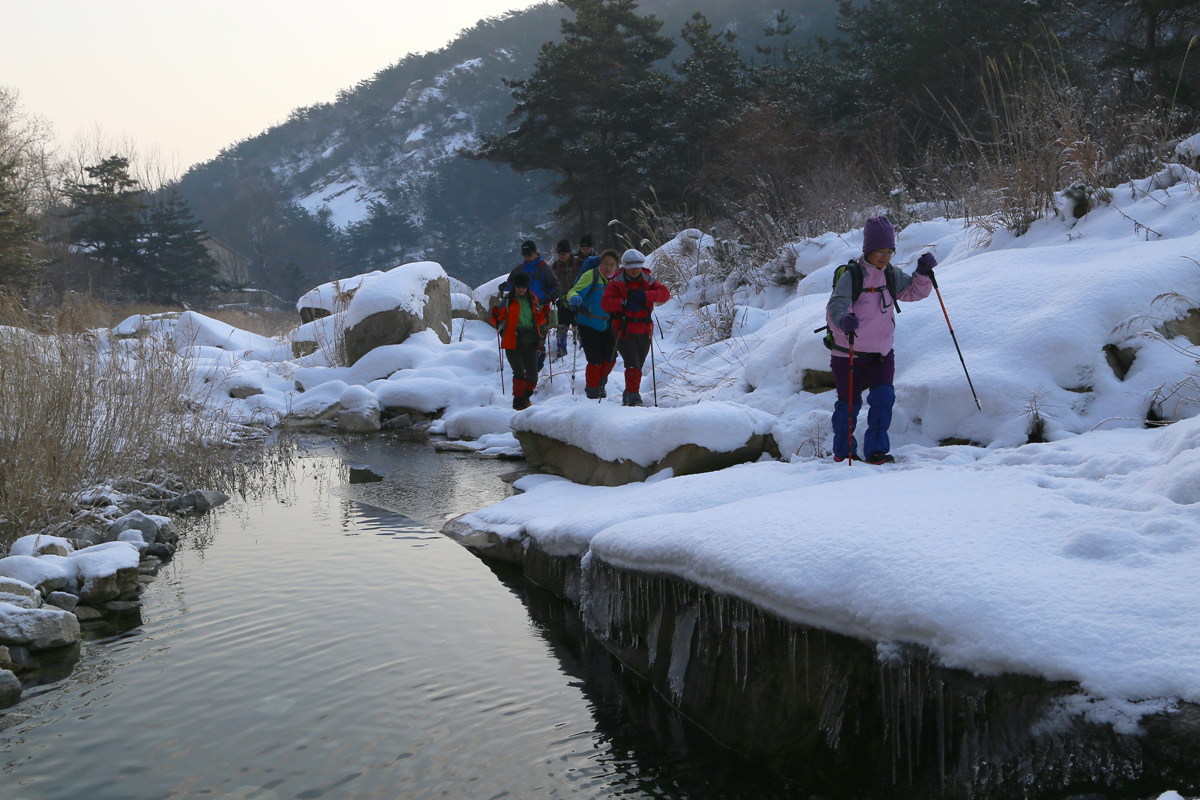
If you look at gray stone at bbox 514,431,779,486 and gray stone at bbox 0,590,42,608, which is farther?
gray stone at bbox 514,431,779,486

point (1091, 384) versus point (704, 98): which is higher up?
point (704, 98)

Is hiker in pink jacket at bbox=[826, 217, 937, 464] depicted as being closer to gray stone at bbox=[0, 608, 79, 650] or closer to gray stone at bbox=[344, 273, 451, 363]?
gray stone at bbox=[0, 608, 79, 650]

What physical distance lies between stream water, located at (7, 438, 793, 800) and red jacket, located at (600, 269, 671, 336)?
10.0 ft

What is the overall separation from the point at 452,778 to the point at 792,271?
10656 millimetres

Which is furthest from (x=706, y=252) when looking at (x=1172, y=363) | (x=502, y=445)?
(x=1172, y=363)

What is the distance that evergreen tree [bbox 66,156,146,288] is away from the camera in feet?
124

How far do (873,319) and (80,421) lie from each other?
5691 millimetres

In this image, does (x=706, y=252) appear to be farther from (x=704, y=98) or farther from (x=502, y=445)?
(x=704, y=98)

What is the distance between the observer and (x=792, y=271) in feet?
43.5

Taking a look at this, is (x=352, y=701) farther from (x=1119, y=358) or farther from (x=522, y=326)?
(x=522, y=326)

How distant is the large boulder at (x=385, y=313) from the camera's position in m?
16.0

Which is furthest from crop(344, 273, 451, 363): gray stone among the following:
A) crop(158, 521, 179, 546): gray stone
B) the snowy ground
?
crop(158, 521, 179, 546): gray stone

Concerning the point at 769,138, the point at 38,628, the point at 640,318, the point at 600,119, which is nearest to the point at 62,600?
the point at 38,628

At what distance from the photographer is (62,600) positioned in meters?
5.55
